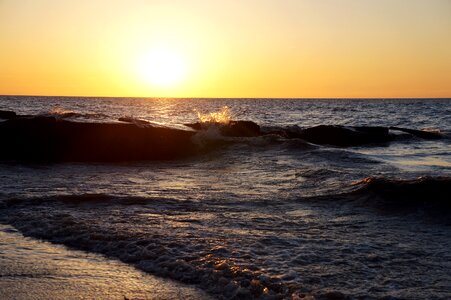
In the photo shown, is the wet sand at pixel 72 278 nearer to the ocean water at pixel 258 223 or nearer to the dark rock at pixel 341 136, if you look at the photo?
the ocean water at pixel 258 223

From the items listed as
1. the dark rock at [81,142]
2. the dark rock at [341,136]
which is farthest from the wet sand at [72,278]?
the dark rock at [341,136]

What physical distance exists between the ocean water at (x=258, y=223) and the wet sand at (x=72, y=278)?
9.4 inches

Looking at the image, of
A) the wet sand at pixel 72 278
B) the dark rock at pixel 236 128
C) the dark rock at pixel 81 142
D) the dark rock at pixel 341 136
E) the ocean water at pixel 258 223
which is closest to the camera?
the wet sand at pixel 72 278

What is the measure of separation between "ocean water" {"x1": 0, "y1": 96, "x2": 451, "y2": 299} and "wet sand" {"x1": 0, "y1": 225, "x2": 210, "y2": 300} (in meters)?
0.24

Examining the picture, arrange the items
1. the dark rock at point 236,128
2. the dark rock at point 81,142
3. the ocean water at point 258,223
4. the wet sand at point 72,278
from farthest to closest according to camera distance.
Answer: the dark rock at point 236,128 < the dark rock at point 81,142 < the ocean water at point 258,223 < the wet sand at point 72,278

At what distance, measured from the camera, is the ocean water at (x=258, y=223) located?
4.83 metres

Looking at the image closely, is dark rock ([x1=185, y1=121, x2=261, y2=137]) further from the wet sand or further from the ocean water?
the wet sand

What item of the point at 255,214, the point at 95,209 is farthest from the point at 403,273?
the point at 95,209

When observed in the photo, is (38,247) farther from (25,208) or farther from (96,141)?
(96,141)

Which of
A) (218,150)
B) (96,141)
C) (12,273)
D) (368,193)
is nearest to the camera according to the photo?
(12,273)

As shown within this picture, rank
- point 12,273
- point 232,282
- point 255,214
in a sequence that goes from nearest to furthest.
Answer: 1. point 232,282
2. point 12,273
3. point 255,214

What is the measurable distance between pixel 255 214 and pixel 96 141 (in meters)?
10.4

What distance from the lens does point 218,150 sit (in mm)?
17938

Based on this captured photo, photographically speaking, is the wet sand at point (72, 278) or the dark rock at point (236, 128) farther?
the dark rock at point (236, 128)
